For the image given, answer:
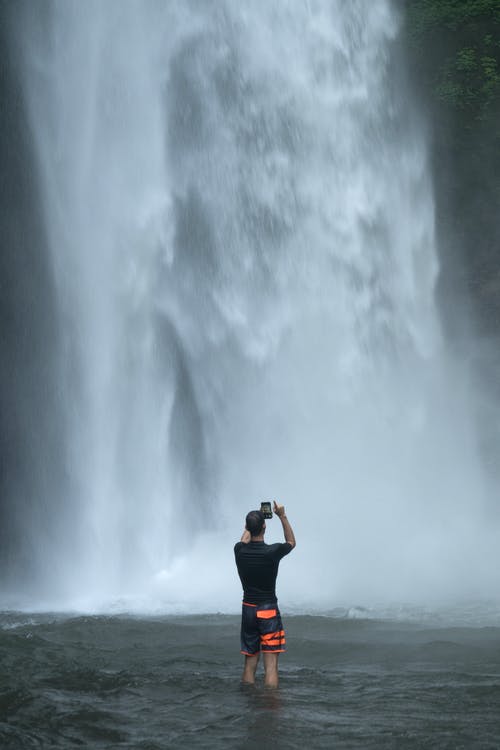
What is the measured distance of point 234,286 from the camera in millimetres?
19328

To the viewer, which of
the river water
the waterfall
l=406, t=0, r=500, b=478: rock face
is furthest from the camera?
l=406, t=0, r=500, b=478: rock face

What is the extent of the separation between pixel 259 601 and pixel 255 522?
721 mm

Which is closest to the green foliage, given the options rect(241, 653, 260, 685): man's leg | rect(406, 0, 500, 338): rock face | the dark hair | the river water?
rect(406, 0, 500, 338): rock face

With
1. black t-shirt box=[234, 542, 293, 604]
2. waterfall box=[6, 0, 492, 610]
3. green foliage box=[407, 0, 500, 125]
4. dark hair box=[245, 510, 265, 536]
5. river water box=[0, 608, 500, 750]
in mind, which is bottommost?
river water box=[0, 608, 500, 750]

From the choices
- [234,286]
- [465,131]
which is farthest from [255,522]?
[465,131]

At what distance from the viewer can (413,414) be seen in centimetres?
1989

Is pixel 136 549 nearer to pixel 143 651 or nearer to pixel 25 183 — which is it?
pixel 143 651

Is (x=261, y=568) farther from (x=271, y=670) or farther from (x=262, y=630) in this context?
(x=271, y=670)

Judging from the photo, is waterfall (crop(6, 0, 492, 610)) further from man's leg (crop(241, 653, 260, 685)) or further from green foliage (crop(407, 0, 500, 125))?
man's leg (crop(241, 653, 260, 685))

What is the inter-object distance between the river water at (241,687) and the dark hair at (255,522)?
139 cm

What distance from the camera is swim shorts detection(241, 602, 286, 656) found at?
768cm

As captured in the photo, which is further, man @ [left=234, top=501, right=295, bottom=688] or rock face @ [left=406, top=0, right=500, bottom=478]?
rock face @ [left=406, top=0, right=500, bottom=478]

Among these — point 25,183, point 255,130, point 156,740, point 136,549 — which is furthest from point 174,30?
point 156,740

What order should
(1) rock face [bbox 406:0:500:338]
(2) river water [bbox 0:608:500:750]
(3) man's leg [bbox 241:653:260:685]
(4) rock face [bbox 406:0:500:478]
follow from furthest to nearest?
(1) rock face [bbox 406:0:500:338] → (4) rock face [bbox 406:0:500:478] → (3) man's leg [bbox 241:653:260:685] → (2) river water [bbox 0:608:500:750]
